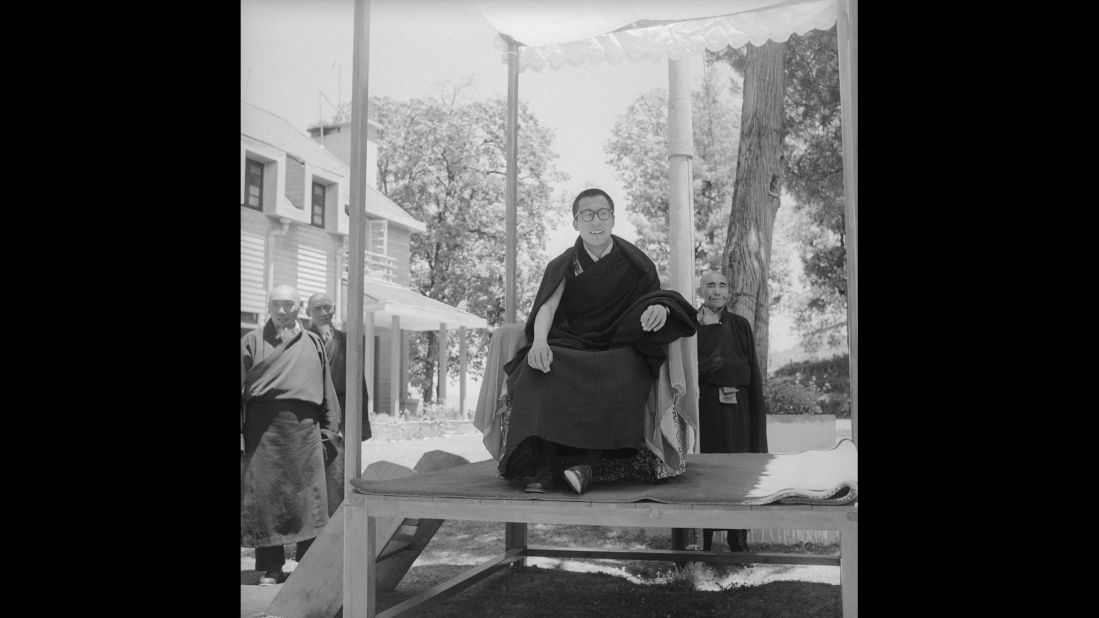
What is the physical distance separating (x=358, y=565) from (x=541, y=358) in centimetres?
111

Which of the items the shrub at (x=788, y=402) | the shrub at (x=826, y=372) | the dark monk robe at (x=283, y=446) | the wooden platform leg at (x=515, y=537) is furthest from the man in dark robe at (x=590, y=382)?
the shrub at (x=826, y=372)

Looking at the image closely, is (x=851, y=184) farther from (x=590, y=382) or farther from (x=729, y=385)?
(x=729, y=385)

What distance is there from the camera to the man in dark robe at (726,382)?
5902 millimetres

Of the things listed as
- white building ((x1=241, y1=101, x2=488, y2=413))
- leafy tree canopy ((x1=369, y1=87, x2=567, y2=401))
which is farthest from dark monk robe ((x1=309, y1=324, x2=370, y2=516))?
leafy tree canopy ((x1=369, y1=87, x2=567, y2=401))

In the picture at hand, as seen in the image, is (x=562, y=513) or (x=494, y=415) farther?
(x=494, y=415)

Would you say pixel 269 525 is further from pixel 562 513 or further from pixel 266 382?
pixel 562 513

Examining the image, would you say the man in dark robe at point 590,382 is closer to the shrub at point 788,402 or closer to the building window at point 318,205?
the shrub at point 788,402

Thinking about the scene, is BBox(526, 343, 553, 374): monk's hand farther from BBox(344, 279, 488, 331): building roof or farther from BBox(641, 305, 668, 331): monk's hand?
BBox(344, 279, 488, 331): building roof

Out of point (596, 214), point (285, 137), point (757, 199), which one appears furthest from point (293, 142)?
point (596, 214)

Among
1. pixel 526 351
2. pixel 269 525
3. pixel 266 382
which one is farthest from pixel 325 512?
pixel 526 351

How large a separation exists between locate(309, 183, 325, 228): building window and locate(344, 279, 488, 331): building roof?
1357 mm

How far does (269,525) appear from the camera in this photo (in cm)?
529

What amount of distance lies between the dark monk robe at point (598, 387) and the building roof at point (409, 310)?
36.4 feet

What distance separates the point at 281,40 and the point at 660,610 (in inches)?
580
